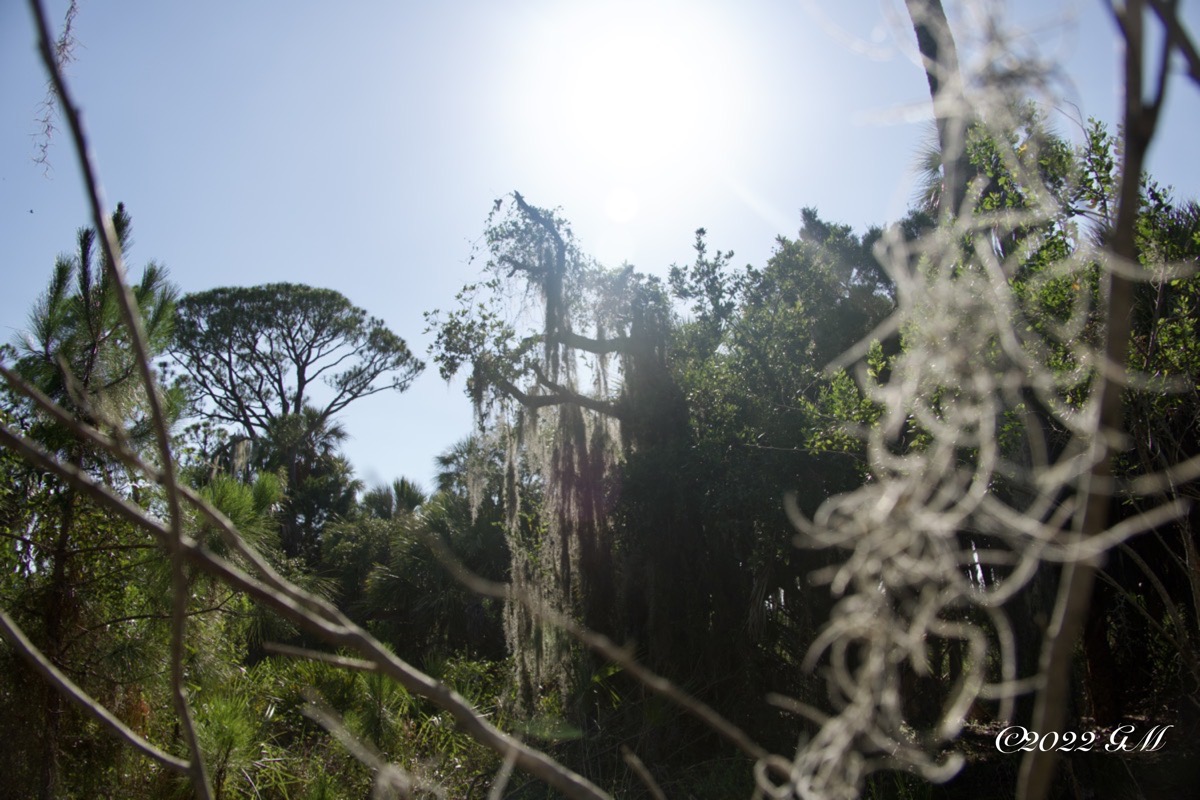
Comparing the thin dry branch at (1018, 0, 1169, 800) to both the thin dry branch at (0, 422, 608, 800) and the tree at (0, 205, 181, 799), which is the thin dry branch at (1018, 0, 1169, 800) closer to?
the thin dry branch at (0, 422, 608, 800)

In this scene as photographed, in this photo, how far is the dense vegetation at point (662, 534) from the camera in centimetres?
343

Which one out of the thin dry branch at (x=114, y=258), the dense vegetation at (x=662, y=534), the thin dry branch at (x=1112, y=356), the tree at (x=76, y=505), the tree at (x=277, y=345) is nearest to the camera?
the thin dry branch at (x=1112, y=356)

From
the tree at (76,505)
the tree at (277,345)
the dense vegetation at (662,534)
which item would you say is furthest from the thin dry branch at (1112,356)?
the tree at (277,345)

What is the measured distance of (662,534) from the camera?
8.13 meters

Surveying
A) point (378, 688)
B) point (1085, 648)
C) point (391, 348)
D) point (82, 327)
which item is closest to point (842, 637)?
point (82, 327)

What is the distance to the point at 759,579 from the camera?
7672 millimetres

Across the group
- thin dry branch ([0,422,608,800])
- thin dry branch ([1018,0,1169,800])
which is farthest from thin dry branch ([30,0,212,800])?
thin dry branch ([1018,0,1169,800])

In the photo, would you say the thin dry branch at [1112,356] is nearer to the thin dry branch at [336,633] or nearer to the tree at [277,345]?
the thin dry branch at [336,633]

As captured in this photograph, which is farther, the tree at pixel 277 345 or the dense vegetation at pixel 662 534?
the tree at pixel 277 345

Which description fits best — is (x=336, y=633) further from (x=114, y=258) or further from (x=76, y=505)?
(x=76, y=505)

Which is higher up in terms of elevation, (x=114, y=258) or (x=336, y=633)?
(x=114, y=258)

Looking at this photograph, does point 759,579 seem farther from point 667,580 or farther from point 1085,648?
point 1085,648

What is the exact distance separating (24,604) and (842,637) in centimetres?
475

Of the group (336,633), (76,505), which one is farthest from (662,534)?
(336,633)
